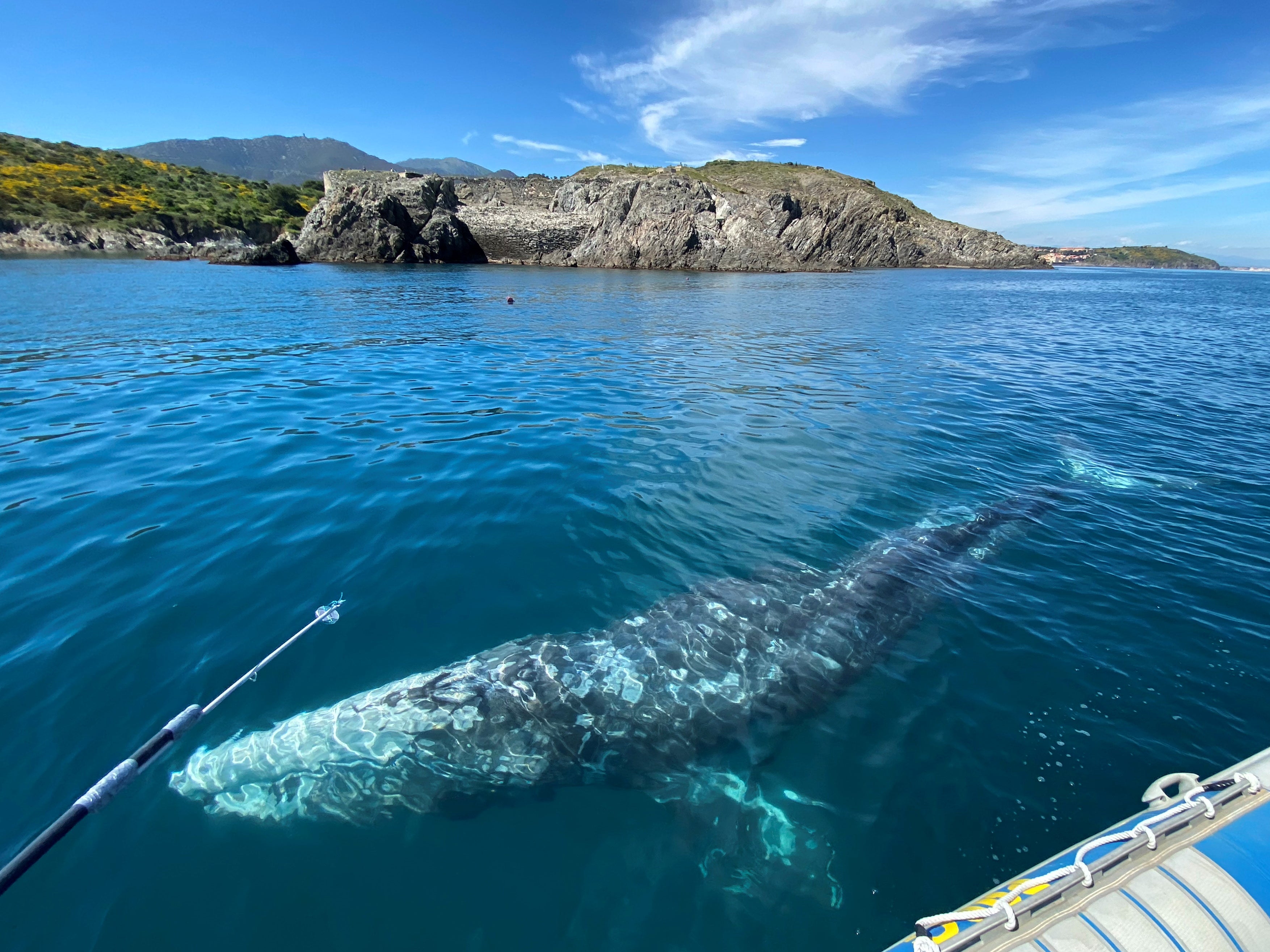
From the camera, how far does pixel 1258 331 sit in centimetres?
2952

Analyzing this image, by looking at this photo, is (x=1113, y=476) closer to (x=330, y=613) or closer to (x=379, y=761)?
(x=379, y=761)

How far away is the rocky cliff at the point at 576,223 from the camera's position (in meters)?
65.6

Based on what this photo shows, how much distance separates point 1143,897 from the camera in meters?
2.57

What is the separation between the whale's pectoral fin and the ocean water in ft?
0.32

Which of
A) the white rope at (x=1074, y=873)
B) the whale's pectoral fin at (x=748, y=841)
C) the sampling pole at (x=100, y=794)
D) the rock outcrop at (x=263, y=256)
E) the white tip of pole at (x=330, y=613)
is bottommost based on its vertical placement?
the whale's pectoral fin at (x=748, y=841)

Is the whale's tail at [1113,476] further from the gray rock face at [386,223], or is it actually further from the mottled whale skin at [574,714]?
the gray rock face at [386,223]

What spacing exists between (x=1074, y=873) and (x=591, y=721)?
3.15m

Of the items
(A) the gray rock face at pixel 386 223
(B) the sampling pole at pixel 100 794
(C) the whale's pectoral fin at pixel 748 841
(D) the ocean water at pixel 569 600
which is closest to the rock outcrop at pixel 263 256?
(A) the gray rock face at pixel 386 223

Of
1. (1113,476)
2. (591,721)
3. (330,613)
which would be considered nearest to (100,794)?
(330,613)

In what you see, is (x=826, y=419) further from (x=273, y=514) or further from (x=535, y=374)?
(x=273, y=514)

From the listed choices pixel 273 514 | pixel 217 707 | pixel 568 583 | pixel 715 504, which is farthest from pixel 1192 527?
pixel 273 514

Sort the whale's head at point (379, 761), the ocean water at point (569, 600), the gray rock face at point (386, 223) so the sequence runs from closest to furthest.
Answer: the ocean water at point (569, 600) → the whale's head at point (379, 761) → the gray rock face at point (386, 223)

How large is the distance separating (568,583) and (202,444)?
27.2 ft

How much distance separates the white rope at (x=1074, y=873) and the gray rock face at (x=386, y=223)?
77102mm
